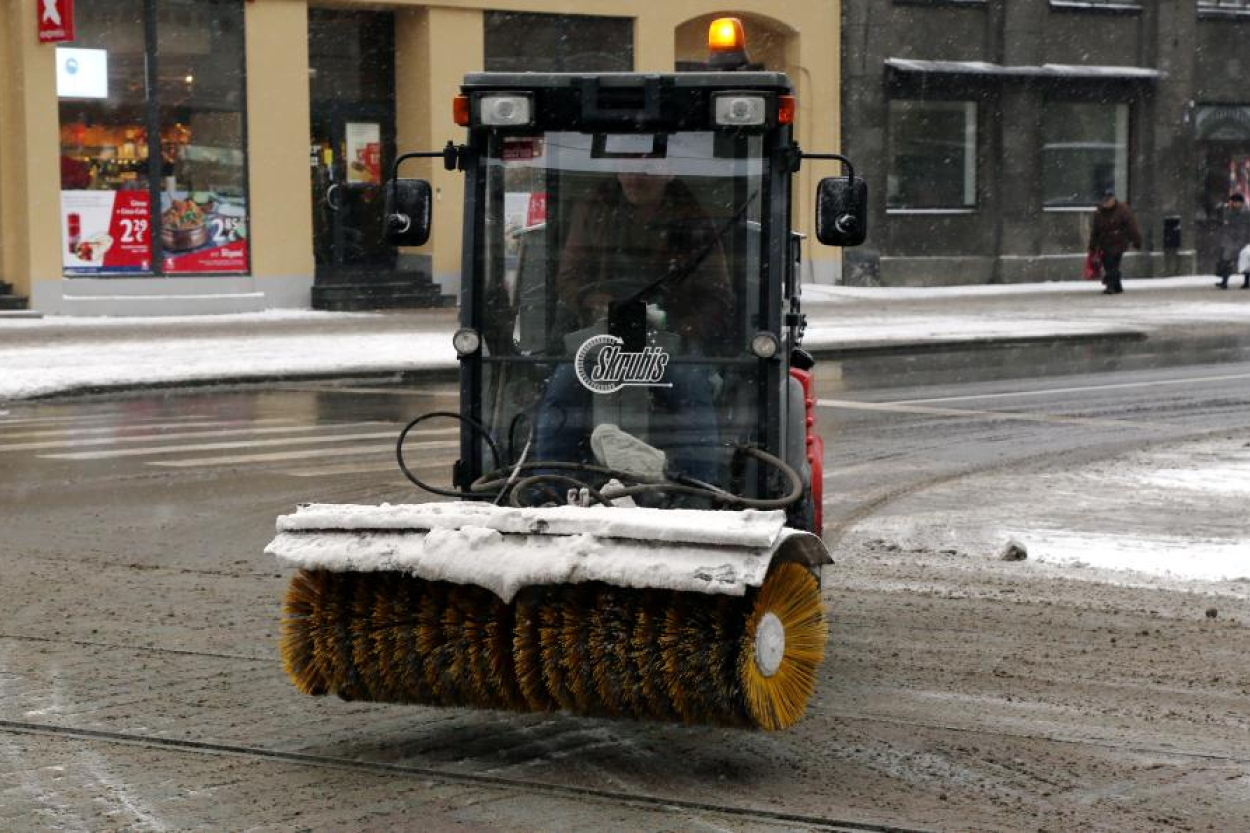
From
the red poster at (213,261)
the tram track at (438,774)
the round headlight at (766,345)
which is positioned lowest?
the tram track at (438,774)

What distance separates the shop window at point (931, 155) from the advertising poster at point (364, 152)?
9642mm

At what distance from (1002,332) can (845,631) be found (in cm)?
1836

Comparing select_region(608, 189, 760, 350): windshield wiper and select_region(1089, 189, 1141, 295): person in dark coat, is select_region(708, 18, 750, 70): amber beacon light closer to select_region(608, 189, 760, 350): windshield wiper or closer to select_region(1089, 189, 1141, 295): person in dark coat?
select_region(608, 189, 760, 350): windshield wiper

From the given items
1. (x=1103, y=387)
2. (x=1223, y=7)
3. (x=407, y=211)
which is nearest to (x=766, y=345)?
(x=407, y=211)

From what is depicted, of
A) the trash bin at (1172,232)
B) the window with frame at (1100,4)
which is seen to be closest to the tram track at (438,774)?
the window with frame at (1100,4)

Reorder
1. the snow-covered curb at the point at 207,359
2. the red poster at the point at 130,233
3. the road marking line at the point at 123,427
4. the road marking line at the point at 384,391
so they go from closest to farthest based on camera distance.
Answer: the road marking line at the point at 123,427
the road marking line at the point at 384,391
the snow-covered curb at the point at 207,359
the red poster at the point at 130,233

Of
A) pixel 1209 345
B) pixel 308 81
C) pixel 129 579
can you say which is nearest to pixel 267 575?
pixel 129 579

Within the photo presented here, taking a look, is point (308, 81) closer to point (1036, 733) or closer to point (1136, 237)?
point (1136, 237)

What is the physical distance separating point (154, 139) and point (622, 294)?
857 inches

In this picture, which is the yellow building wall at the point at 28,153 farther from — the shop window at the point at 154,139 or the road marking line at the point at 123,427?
the road marking line at the point at 123,427

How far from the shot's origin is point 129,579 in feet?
30.8

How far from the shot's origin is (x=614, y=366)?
7.13 metres

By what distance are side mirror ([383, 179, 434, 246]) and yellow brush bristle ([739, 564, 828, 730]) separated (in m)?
2.08

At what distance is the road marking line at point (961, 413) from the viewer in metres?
16.3
